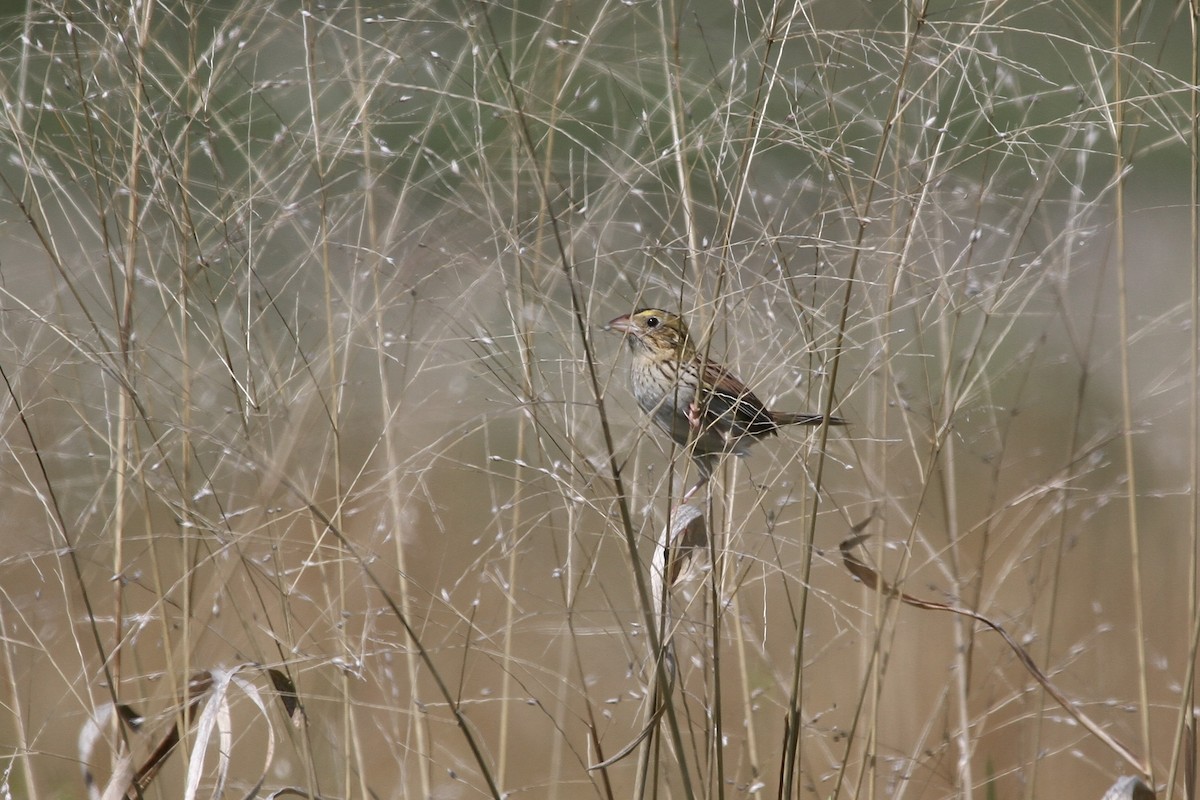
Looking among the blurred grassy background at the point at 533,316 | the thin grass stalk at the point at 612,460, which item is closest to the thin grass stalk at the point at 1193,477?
the blurred grassy background at the point at 533,316

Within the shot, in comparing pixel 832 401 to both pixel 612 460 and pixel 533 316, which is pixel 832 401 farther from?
pixel 533 316

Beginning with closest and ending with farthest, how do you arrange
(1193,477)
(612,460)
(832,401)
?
1. (612,460)
2. (832,401)
3. (1193,477)

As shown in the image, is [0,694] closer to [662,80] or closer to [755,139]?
[662,80]

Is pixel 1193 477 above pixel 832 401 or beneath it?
beneath

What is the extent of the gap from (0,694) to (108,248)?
331 centimetres

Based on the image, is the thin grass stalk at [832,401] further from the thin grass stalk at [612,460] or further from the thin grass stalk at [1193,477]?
the thin grass stalk at [1193,477]

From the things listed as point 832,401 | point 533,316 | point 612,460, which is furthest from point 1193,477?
point 533,316

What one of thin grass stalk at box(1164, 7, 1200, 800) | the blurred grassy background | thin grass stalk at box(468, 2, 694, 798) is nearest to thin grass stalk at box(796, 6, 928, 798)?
the blurred grassy background

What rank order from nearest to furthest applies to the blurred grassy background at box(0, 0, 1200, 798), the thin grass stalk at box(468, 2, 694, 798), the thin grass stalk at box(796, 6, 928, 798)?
the thin grass stalk at box(468, 2, 694, 798), the thin grass stalk at box(796, 6, 928, 798), the blurred grassy background at box(0, 0, 1200, 798)

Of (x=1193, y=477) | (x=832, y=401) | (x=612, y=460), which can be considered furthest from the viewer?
(x=1193, y=477)

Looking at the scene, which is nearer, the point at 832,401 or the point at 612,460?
the point at 612,460

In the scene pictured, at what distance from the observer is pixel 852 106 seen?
212 cm

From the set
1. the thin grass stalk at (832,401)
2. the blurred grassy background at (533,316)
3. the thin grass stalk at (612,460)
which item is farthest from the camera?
the blurred grassy background at (533,316)

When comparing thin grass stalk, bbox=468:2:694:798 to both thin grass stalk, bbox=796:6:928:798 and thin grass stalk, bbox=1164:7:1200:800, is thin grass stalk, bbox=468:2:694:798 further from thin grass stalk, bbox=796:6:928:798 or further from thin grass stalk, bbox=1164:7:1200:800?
thin grass stalk, bbox=1164:7:1200:800
